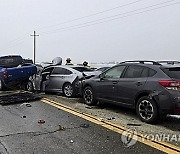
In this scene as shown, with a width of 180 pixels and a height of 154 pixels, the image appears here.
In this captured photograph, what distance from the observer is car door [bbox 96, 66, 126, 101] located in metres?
8.24

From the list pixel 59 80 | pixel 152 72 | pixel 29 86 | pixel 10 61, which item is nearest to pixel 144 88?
pixel 152 72

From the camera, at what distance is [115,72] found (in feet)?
27.9

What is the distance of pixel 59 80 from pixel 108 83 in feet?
13.0

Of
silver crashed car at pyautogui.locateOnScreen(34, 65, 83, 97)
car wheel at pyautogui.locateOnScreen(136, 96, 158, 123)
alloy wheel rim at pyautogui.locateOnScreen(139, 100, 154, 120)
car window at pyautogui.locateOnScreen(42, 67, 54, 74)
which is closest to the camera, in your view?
car wheel at pyautogui.locateOnScreen(136, 96, 158, 123)

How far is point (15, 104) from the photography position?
9.88 m

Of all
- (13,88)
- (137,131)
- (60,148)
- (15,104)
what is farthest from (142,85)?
(13,88)

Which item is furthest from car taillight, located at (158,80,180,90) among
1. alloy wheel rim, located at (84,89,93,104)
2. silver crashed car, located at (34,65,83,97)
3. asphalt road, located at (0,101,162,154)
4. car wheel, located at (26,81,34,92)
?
car wheel, located at (26,81,34,92)

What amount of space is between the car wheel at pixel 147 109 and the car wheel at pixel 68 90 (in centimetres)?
449

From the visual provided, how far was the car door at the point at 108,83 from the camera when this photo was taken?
824cm

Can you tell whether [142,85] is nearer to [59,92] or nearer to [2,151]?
[2,151]

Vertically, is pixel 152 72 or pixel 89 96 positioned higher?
pixel 152 72

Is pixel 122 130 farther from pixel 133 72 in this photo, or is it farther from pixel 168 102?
pixel 133 72

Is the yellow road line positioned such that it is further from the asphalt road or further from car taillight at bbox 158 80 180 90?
car taillight at bbox 158 80 180 90

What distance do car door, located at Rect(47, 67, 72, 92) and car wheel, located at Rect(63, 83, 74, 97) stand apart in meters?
0.25
